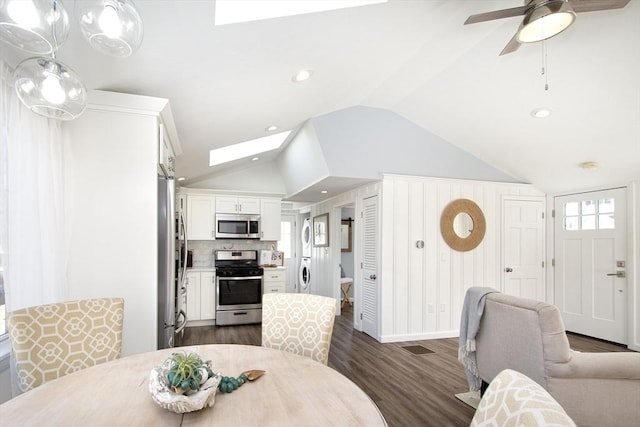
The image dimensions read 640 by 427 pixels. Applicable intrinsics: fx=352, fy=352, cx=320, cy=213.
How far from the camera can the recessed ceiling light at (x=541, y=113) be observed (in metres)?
3.62

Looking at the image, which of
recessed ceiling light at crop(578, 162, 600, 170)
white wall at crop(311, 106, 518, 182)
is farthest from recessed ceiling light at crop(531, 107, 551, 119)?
white wall at crop(311, 106, 518, 182)

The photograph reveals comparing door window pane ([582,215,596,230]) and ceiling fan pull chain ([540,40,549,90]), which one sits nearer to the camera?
ceiling fan pull chain ([540,40,549,90])

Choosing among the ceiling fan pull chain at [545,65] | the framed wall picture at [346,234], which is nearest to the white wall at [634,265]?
the ceiling fan pull chain at [545,65]

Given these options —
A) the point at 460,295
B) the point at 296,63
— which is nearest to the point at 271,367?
the point at 296,63

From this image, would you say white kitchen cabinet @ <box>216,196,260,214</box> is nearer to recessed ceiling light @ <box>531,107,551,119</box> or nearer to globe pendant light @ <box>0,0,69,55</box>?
recessed ceiling light @ <box>531,107,551,119</box>

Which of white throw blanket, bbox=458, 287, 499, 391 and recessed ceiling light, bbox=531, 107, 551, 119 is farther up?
recessed ceiling light, bbox=531, 107, 551, 119

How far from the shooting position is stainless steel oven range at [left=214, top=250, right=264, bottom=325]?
5445 mm

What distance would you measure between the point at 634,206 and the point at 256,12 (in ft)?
16.3

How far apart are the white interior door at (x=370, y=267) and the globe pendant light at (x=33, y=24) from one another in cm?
404

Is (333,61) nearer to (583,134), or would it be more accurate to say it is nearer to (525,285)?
(583,134)

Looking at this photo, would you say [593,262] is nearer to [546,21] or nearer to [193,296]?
[546,21]

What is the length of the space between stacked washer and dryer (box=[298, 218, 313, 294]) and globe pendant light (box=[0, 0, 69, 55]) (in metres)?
6.42

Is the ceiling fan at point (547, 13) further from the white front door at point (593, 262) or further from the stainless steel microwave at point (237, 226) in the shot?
the stainless steel microwave at point (237, 226)

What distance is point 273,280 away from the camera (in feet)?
19.2
